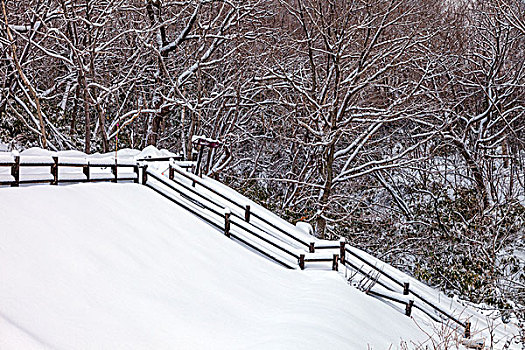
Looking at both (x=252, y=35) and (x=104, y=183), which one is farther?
(x=252, y=35)

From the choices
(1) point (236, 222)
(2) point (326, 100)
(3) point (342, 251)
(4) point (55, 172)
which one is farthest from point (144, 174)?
(2) point (326, 100)

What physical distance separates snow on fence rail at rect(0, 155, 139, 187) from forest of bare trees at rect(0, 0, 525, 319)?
18.7 feet

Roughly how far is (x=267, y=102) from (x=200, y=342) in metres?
17.1

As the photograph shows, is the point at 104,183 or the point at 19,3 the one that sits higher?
the point at 19,3

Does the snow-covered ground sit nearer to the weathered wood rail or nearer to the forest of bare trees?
the weathered wood rail

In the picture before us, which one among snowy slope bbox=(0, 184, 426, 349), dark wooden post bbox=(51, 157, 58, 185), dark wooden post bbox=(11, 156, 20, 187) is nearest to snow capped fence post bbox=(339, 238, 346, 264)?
snowy slope bbox=(0, 184, 426, 349)

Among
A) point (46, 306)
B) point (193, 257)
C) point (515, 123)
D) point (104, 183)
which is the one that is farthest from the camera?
point (515, 123)

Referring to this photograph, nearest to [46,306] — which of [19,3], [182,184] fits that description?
[182,184]

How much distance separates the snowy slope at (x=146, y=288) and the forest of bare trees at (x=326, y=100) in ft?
26.6

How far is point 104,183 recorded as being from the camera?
44.2 ft

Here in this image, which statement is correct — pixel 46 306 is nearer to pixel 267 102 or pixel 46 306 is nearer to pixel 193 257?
pixel 193 257

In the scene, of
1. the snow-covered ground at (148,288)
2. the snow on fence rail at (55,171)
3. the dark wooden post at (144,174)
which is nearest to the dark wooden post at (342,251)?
the snow-covered ground at (148,288)

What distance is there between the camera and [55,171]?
39.1 ft

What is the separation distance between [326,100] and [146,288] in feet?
52.9
